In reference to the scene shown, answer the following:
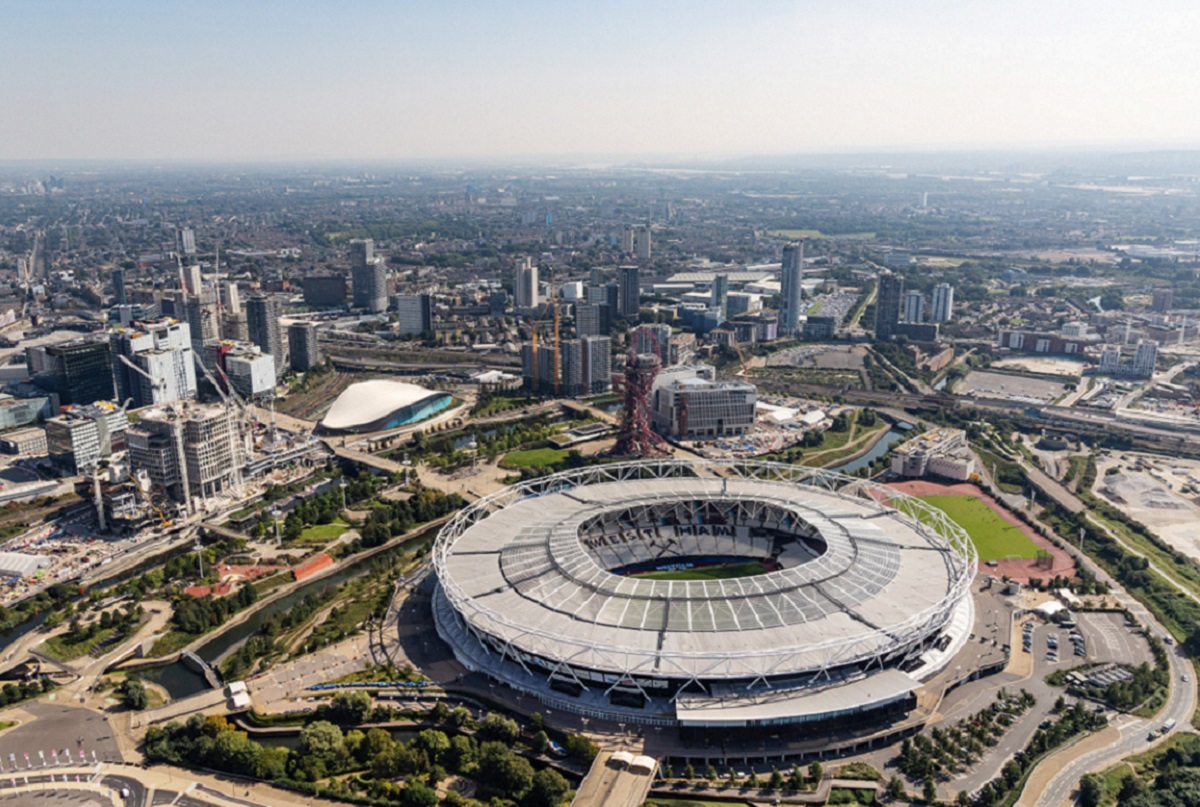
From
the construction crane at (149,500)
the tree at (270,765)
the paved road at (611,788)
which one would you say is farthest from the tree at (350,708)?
the construction crane at (149,500)

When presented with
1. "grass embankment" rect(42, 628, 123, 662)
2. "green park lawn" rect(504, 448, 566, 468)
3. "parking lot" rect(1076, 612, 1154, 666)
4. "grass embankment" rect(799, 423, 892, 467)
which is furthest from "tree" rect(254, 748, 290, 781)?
"grass embankment" rect(799, 423, 892, 467)

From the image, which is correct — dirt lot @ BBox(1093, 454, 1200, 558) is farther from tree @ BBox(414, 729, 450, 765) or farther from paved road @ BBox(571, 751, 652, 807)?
tree @ BBox(414, 729, 450, 765)

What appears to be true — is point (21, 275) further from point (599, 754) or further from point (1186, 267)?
point (1186, 267)

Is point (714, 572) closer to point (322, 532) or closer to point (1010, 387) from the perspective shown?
point (322, 532)

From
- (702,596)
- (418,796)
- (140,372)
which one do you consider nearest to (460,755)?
(418,796)

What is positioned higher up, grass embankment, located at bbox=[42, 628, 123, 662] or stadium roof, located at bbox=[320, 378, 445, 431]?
stadium roof, located at bbox=[320, 378, 445, 431]
